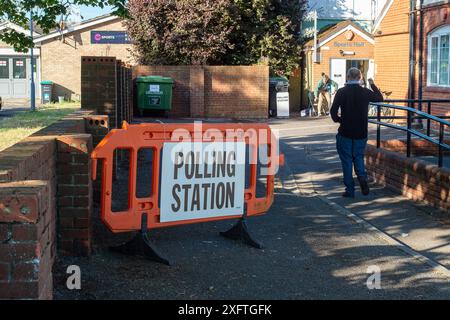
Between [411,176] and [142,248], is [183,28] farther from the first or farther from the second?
[142,248]

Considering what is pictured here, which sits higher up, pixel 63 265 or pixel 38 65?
pixel 38 65

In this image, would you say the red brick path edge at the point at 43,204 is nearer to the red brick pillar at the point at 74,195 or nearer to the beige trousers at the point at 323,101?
the red brick pillar at the point at 74,195

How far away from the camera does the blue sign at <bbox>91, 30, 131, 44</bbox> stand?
124 feet

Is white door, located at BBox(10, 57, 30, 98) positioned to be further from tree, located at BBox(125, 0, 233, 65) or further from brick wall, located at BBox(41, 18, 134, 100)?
tree, located at BBox(125, 0, 233, 65)

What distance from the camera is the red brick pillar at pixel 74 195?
581 centimetres

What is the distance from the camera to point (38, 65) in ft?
125

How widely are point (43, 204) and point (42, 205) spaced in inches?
1.9

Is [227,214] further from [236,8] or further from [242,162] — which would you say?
[236,8]

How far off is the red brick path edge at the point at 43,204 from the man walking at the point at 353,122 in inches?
137

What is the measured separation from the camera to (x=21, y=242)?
325 cm

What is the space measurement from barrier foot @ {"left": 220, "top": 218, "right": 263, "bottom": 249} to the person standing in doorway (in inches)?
801

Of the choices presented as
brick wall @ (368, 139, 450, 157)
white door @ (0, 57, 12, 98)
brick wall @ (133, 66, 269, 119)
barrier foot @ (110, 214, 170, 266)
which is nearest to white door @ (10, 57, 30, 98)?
white door @ (0, 57, 12, 98)

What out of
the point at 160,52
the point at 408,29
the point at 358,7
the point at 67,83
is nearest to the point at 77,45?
the point at 67,83
